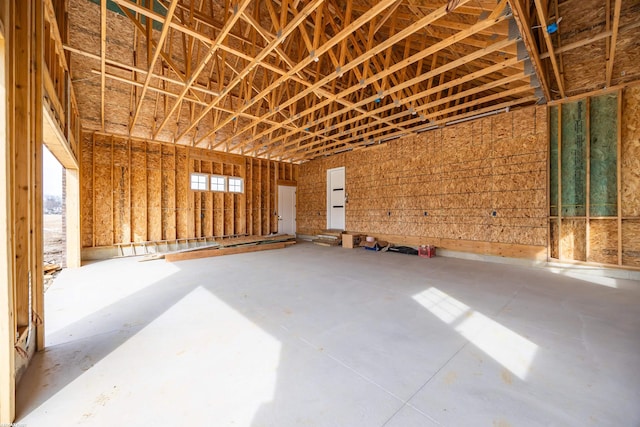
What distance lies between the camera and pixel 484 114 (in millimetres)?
7156

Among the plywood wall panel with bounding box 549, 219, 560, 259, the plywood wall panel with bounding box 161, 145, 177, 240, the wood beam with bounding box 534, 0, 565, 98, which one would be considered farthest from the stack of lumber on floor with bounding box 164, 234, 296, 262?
the wood beam with bounding box 534, 0, 565, 98

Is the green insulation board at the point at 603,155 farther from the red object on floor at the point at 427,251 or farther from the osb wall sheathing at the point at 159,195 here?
the osb wall sheathing at the point at 159,195

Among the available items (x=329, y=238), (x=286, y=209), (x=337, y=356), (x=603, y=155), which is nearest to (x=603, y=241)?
(x=603, y=155)

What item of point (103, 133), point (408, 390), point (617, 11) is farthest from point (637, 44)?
point (103, 133)

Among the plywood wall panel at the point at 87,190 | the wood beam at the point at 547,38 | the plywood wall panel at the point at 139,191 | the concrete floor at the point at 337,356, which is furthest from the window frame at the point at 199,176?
the wood beam at the point at 547,38

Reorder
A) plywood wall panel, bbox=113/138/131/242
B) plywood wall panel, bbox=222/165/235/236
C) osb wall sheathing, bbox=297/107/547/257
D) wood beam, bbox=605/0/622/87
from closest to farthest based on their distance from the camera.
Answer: wood beam, bbox=605/0/622/87 < osb wall sheathing, bbox=297/107/547/257 < plywood wall panel, bbox=113/138/131/242 < plywood wall panel, bbox=222/165/235/236

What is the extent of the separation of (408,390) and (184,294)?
3.79 metres

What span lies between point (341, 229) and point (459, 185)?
5.22 meters

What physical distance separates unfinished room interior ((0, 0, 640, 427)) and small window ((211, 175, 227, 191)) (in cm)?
6

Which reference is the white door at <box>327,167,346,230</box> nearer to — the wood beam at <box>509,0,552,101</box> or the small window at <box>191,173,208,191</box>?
the small window at <box>191,173,208,191</box>

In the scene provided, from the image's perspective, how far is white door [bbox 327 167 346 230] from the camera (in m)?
11.3

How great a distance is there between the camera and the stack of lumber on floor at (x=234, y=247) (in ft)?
24.4

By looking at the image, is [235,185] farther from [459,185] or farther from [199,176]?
[459,185]

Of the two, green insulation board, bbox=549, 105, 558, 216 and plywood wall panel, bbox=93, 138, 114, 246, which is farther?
plywood wall panel, bbox=93, 138, 114, 246
